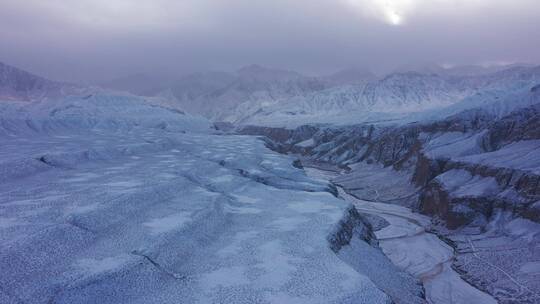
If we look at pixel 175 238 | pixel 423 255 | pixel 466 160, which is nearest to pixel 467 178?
pixel 466 160

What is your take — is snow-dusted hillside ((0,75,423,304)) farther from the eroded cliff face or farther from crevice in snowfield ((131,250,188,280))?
the eroded cliff face

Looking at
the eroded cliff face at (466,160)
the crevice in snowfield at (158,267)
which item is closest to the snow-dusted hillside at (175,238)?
the crevice in snowfield at (158,267)

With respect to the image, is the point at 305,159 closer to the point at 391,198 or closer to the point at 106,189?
the point at 391,198

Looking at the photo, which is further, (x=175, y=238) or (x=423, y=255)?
(x=423, y=255)

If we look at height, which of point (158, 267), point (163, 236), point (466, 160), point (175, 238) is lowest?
point (158, 267)

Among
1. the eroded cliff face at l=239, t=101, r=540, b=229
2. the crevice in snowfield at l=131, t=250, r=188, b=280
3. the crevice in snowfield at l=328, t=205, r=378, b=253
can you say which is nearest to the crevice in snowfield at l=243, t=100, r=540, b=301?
the eroded cliff face at l=239, t=101, r=540, b=229

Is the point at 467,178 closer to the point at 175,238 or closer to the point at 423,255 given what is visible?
the point at 423,255
